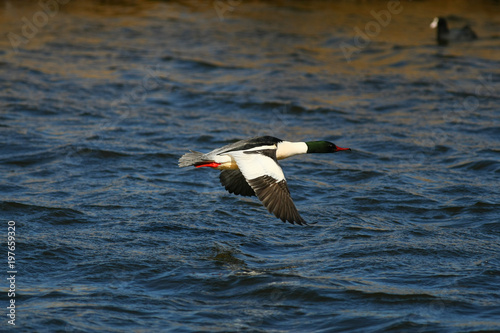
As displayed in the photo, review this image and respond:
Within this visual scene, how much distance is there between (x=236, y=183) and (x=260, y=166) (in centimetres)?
88

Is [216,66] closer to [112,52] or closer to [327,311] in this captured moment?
[112,52]

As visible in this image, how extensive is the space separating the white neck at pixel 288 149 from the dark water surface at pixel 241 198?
80 cm

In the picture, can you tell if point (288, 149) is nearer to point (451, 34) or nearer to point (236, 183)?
point (236, 183)

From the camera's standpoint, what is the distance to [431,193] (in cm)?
926

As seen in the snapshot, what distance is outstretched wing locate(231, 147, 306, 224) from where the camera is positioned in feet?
22.1

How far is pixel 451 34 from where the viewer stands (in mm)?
17891

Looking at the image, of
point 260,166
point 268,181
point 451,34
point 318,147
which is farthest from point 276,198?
point 451,34

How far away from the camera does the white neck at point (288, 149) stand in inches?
311

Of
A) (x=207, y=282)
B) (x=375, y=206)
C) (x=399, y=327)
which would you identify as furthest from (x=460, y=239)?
(x=207, y=282)

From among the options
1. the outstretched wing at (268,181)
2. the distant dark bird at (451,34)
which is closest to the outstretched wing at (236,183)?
the outstretched wing at (268,181)

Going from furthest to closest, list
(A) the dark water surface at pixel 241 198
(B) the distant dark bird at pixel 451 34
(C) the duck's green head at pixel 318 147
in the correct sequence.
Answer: (B) the distant dark bird at pixel 451 34 → (C) the duck's green head at pixel 318 147 → (A) the dark water surface at pixel 241 198

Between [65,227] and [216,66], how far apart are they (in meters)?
8.60

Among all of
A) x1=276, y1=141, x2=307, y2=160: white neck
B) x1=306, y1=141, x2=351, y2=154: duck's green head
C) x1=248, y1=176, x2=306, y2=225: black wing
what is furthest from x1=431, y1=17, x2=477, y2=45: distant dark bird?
x1=248, y1=176, x2=306, y2=225: black wing

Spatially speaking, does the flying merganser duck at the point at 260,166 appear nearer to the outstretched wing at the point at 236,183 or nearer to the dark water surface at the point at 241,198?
the outstretched wing at the point at 236,183
